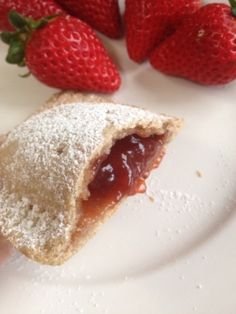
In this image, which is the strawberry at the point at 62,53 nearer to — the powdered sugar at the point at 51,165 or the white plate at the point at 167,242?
the white plate at the point at 167,242

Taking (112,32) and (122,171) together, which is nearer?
(122,171)

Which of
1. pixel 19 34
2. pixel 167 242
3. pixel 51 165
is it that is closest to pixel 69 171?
pixel 51 165

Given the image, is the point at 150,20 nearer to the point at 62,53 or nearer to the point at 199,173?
the point at 62,53

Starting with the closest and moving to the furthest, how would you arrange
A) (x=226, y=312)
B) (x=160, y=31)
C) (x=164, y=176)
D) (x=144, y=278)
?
1. (x=226, y=312)
2. (x=144, y=278)
3. (x=164, y=176)
4. (x=160, y=31)

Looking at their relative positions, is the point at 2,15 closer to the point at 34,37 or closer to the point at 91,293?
the point at 34,37

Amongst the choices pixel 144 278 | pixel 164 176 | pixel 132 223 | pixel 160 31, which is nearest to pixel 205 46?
pixel 160 31

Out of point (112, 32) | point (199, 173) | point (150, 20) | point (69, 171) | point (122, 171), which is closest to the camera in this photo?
point (69, 171)

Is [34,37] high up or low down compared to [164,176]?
up
